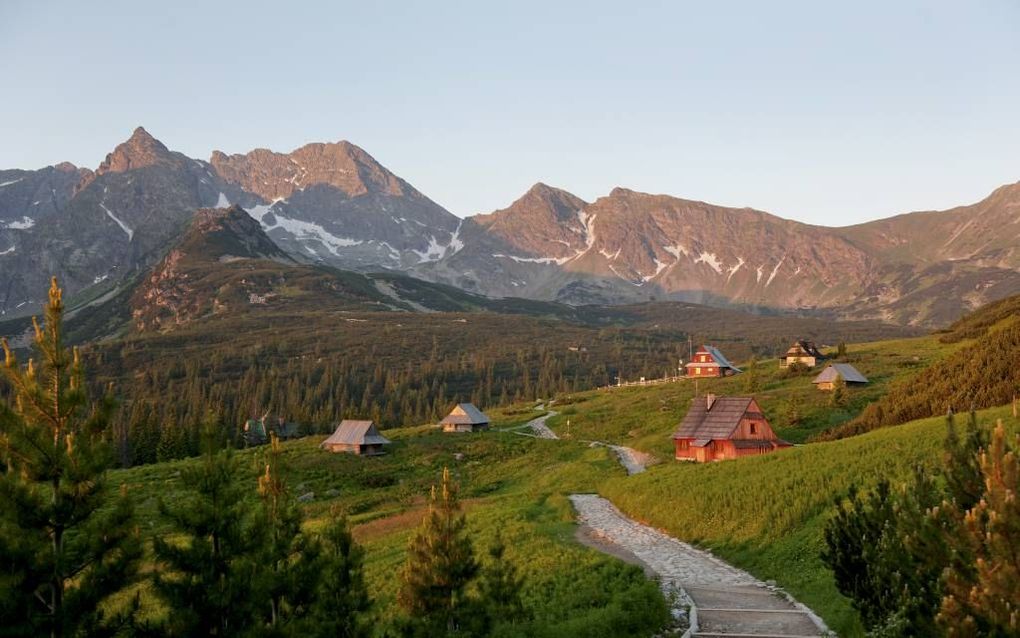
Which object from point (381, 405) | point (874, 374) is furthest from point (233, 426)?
point (874, 374)

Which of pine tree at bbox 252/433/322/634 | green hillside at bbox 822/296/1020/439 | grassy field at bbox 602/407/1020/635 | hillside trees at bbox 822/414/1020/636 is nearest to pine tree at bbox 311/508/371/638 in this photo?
pine tree at bbox 252/433/322/634

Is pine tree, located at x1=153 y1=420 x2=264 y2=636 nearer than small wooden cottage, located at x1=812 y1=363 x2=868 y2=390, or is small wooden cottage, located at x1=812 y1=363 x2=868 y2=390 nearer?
pine tree, located at x1=153 y1=420 x2=264 y2=636

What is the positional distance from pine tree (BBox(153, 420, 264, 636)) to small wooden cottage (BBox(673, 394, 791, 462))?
49.9m

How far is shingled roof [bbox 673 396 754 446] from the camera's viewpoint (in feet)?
199

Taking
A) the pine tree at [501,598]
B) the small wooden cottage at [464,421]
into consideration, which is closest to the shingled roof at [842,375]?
the small wooden cottage at [464,421]

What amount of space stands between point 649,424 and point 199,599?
76.5m

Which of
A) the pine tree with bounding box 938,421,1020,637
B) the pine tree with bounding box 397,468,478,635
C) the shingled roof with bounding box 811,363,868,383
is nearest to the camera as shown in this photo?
the pine tree with bounding box 938,421,1020,637

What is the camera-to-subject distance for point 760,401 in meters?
85.8

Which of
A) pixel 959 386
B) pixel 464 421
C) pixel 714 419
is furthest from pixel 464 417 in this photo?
pixel 959 386

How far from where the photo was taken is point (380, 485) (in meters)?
70.8

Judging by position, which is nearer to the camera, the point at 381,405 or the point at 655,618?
the point at 655,618

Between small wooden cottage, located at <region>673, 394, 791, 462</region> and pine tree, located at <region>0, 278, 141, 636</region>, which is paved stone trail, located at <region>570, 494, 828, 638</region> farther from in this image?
small wooden cottage, located at <region>673, 394, 791, 462</region>

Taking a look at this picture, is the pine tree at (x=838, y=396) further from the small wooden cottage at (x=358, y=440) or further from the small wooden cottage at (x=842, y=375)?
the small wooden cottage at (x=358, y=440)

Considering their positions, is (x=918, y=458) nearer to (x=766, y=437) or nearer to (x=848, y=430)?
(x=848, y=430)
